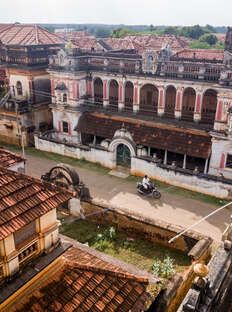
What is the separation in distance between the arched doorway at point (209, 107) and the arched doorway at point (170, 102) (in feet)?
9.10

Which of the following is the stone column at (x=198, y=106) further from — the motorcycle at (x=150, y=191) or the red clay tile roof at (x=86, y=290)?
the red clay tile roof at (x=86, y=290)

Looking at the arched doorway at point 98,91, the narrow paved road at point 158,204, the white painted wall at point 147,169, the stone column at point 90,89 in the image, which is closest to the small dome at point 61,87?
the stone column at point 90,89

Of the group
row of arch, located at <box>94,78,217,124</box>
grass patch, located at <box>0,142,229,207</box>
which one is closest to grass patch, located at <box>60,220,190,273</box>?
grass patch, located at <box>0,142,229,207</box>

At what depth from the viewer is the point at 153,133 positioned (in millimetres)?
29703

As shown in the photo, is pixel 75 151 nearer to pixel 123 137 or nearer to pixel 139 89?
pixel 123 137

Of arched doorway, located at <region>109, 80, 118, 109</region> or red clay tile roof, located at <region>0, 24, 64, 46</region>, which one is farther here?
red clay tile roof, located at <region>0, 24, 64, 46</region>

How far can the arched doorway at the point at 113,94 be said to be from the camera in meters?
33.3

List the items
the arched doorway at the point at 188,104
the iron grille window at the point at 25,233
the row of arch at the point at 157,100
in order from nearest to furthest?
the iron grille window at the point at 25,233, the row of arch at the point at 157,100, the arched doorway at the point at 188,104

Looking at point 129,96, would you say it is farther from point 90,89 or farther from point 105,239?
point 105,239

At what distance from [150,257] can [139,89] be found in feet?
57.1

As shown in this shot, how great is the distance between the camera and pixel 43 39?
3900 centimetres

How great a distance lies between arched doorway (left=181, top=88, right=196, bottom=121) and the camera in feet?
95.9

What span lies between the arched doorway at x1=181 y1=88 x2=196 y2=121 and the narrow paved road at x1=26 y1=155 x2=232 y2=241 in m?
7.62

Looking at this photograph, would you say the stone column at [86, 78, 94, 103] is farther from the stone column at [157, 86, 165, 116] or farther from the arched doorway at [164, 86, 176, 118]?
the arched doorway at [164, 86, 176, 118]
